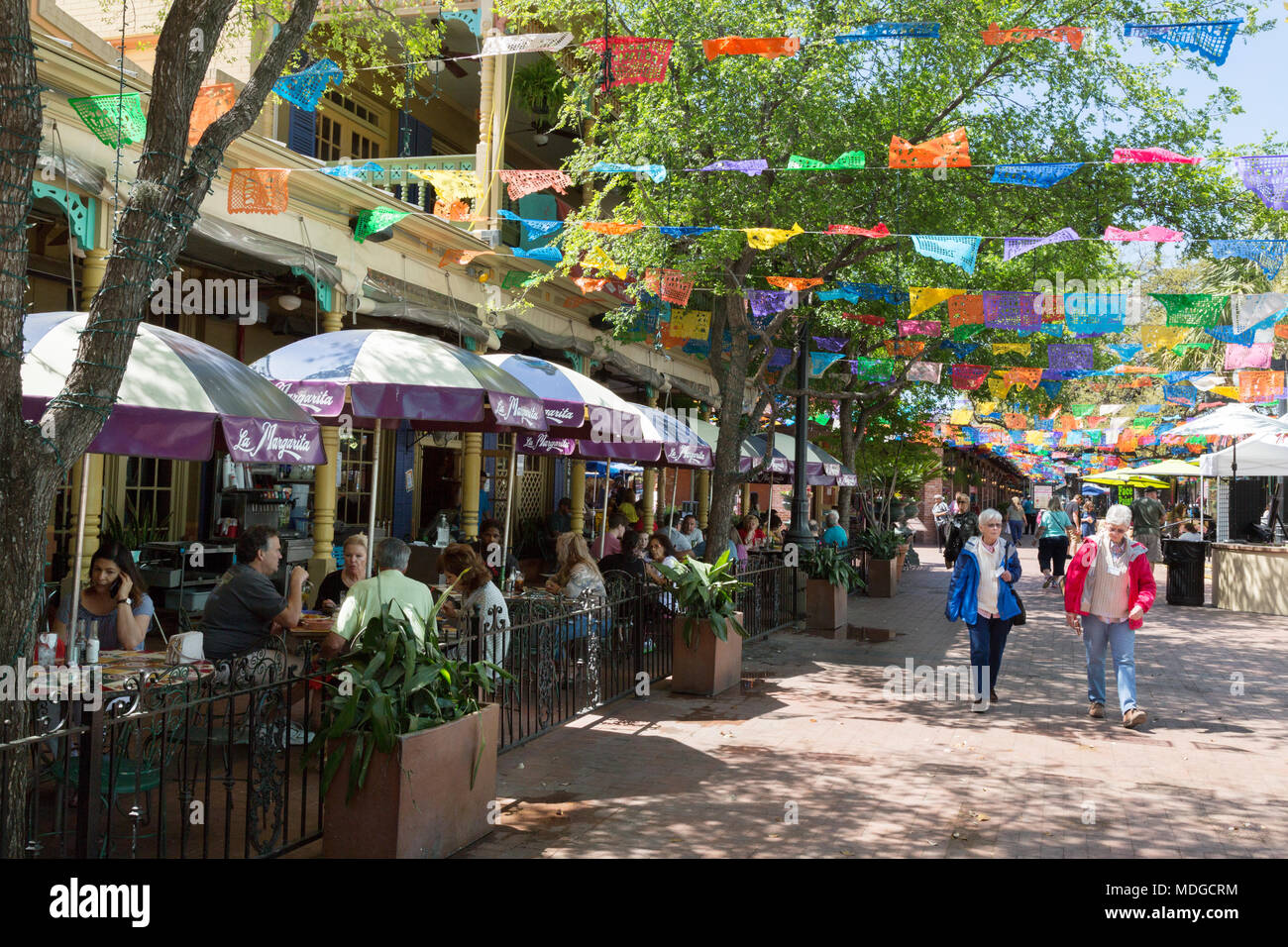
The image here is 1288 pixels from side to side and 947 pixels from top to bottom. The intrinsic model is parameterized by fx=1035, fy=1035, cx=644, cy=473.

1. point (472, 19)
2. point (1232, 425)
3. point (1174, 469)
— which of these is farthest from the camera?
point (1174, 469)

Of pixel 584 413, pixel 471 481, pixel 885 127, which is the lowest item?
pixel 471 481

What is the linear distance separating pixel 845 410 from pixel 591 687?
13.5 meters

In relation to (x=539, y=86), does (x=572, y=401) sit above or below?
below

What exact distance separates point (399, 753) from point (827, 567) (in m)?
10.00

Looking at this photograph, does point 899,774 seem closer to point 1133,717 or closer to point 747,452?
point 1133,717

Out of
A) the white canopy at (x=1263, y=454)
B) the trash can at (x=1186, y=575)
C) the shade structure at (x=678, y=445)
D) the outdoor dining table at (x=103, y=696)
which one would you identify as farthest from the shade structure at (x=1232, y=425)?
the outdoor dining table at (x=103, y=696)

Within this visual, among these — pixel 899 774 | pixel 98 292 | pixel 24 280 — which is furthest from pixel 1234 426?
pixel 24 280

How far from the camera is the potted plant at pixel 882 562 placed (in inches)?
762

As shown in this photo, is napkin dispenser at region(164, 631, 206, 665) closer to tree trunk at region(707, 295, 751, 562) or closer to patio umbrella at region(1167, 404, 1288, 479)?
tree trunk at region(707, 295, 751, 562)

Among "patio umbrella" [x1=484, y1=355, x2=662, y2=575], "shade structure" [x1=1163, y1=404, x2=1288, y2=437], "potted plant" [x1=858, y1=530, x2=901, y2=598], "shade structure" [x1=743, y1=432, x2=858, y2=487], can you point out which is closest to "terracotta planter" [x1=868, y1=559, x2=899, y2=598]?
"potted plant" [x1=858, y1=530, x2=901, y2=598]

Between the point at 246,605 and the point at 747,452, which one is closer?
the point at 246,605

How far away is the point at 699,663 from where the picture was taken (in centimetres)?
927
